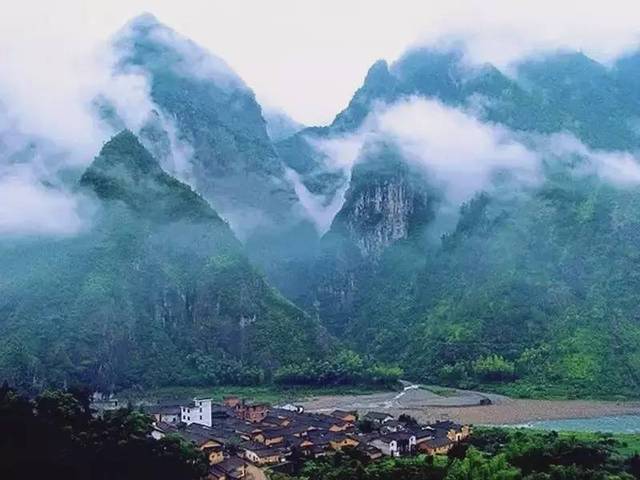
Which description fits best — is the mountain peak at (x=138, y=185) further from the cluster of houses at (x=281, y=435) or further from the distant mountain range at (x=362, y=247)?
the cluster of houses at (x=281, y=435)

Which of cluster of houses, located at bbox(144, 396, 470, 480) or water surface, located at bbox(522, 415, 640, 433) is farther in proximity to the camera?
water surface, located at bbox(522, 415, 640, 433)

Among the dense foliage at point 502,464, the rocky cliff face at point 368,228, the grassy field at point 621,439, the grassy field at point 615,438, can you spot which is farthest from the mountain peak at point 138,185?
the dense foliage at point 502,464

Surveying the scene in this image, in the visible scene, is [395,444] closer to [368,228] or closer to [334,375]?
[334,375]

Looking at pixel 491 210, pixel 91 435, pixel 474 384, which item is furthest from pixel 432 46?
pixel 91 435

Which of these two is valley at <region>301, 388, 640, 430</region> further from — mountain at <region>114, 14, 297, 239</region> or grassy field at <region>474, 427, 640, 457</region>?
Result: mountain at <region>114, 14, 297, 239</region>

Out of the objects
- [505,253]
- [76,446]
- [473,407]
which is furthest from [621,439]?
[505,253]

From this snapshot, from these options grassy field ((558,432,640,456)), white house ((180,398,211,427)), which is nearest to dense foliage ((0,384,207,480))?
white house ((180,398,211,427))
